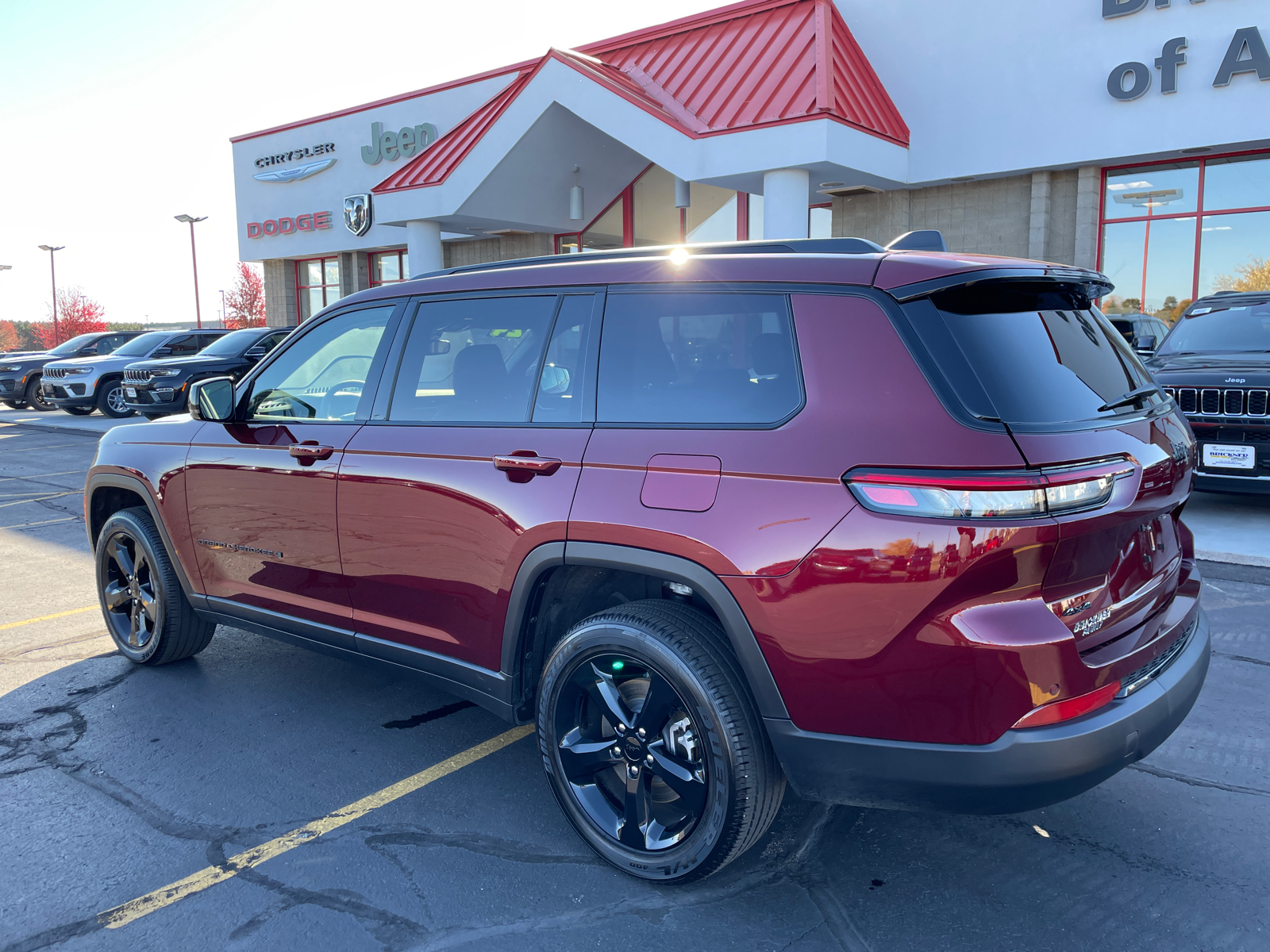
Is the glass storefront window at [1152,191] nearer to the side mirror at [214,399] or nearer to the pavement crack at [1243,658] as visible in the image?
the pavement crack at [1243,658]

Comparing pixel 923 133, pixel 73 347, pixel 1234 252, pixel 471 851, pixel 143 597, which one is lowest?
pixel 471 851

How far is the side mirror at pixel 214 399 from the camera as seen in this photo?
13.7ft

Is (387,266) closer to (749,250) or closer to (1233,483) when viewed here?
(1233,483)

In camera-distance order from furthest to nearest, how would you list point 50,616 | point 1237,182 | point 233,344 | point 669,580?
point 233,344
point 1237,182
point 50,616
point 669,580

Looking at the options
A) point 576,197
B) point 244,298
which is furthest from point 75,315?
point 576,197

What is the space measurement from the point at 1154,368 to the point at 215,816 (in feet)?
25.9

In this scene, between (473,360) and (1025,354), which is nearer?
(1025,354)

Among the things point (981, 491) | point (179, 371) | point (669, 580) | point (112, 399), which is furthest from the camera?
point (112, 399)

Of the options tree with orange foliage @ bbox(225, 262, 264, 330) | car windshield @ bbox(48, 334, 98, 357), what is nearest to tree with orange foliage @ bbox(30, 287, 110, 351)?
tree with orange foliage @ bbox(225, 262, 264, 330)

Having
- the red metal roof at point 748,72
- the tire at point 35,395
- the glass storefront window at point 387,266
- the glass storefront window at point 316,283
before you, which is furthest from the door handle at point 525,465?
the glass storefront window at point 316,283

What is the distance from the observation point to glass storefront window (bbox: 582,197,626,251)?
1898cm

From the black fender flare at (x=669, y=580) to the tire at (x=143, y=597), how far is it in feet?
7.76

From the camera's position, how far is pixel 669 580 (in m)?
2.71

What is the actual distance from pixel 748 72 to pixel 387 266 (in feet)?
46.9
